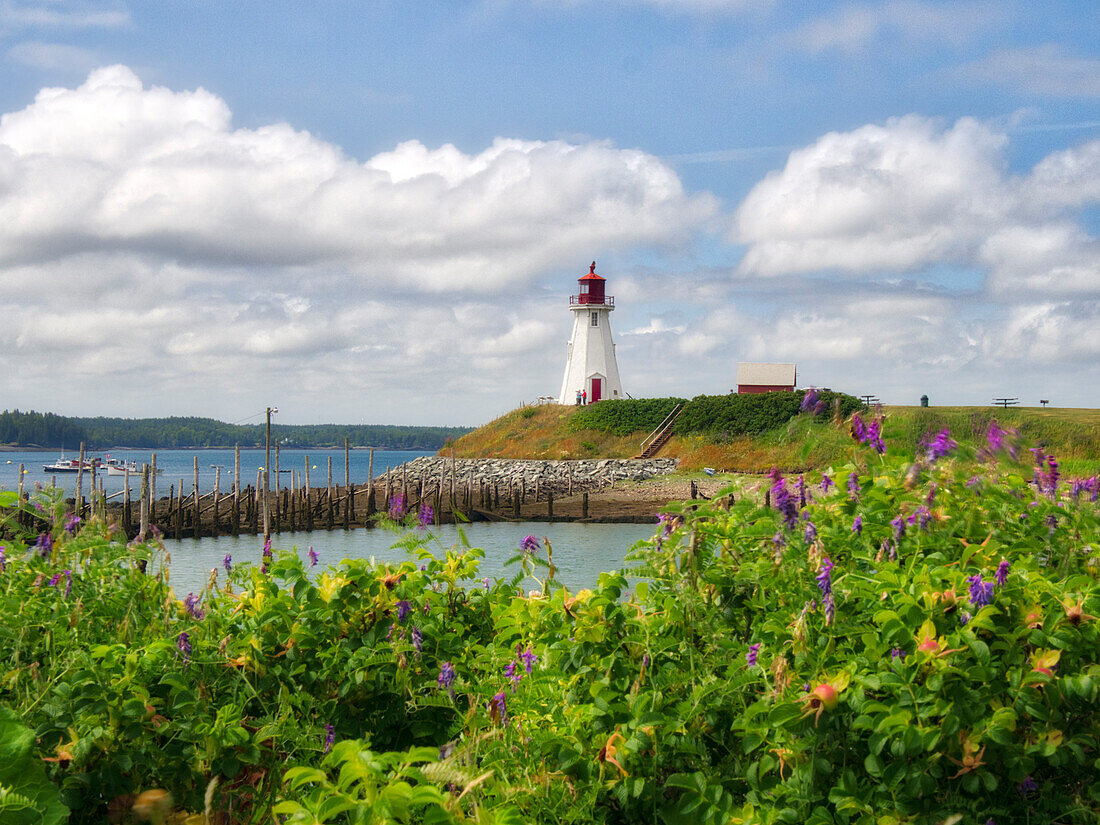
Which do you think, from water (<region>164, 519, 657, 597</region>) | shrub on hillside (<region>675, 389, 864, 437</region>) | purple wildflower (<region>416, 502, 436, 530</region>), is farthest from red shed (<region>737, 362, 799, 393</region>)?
purple wildflower (<region>416, 502, 436, 530</region>)

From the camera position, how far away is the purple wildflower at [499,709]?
262cm

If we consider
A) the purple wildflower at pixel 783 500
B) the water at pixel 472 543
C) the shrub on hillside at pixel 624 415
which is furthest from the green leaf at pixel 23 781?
the shrub on hillside at pixel 624 415

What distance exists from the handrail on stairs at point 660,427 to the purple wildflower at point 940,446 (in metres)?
46.1

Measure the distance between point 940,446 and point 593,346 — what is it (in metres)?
54.6

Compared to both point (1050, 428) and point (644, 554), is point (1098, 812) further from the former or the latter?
point (1050, 428)

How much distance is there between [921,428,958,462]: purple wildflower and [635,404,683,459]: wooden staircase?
1792 inches

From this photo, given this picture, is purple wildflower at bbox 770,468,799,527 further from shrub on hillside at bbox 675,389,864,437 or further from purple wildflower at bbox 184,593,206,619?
shrub on hillside at bbox 675,389,864,437

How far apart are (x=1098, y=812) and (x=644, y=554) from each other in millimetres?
1502

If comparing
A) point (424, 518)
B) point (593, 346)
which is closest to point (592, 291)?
point (593, 346)

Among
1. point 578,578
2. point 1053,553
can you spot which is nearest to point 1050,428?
point 578,578

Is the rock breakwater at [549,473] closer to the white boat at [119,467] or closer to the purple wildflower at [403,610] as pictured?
the white boat at [119,467]

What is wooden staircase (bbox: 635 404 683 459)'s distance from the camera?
4873 centimetres

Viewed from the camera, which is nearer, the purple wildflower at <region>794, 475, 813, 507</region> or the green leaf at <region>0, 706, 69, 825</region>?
the green leaf at <region>0, 706, 69, 825</region>

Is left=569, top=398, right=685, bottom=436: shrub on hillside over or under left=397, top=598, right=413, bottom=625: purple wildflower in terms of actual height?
over
